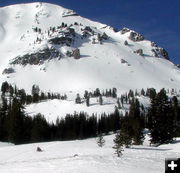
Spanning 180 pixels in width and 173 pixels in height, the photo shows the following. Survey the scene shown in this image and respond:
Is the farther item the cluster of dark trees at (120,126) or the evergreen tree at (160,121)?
the cluster of dark trees at (120,126)

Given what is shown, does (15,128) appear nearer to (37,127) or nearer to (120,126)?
(37,127)

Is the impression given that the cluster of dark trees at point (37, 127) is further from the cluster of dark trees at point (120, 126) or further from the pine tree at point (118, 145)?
the pine tree at point (118, 145)

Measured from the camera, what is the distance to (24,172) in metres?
27.7

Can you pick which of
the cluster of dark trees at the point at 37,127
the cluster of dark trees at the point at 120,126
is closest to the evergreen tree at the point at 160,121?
the cluster of dark trees at the point at 120,126

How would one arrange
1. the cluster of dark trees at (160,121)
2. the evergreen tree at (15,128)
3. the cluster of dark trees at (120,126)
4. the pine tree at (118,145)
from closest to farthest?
1. the pine tree at (118,145)
2. the cluster of dark trees at (160,121)
3. the cluster of dark trees at (120,126)
4. the evergreen tree at (15,128)

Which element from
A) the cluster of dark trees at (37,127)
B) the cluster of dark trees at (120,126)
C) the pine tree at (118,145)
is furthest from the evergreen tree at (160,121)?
the cluster of dark trees at (37,127)

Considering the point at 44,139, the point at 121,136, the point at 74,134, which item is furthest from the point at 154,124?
the point at 74,134

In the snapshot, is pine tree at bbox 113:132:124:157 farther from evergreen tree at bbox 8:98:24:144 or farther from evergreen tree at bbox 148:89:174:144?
evergreen tree at bbox 8:98:24:144

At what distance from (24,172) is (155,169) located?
10.2 meters

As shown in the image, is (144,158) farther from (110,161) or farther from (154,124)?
(154,124)

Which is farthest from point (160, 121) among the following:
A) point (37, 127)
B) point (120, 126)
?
point (37, 127)

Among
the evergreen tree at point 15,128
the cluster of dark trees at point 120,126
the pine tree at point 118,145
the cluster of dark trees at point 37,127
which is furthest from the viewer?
the cluster of dark trees at point 37,127

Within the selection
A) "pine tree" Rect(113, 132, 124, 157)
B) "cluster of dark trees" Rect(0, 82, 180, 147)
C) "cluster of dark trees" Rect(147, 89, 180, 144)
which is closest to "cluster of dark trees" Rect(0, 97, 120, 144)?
"cluster of dark trees" Rect(0, 82, 180, 147)

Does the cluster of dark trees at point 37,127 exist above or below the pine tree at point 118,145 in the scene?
below
